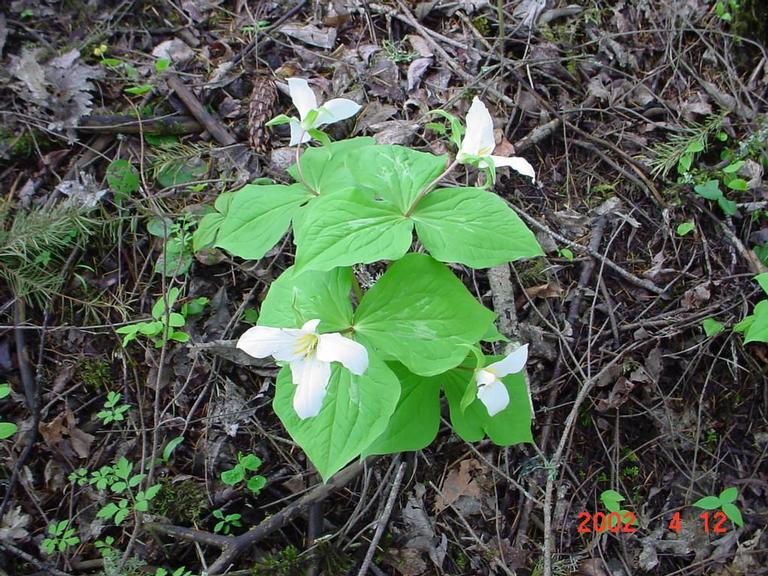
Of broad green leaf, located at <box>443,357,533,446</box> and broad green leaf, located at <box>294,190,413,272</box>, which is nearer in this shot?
broad green leaf, located at <box>294,190,413,272</box>

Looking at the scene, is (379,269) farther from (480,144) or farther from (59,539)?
(59,539)

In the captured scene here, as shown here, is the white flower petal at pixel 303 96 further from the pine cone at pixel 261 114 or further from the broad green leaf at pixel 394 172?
the pine cone at pixel 261 114

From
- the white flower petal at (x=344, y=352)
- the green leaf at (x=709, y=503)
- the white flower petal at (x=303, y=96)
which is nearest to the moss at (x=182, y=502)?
the white flower petal at (x=344, y=352)

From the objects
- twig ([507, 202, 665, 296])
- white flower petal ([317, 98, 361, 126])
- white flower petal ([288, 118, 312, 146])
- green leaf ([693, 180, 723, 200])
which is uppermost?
white flower petal ([317, 98, 361, 126])

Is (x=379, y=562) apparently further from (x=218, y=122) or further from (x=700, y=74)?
(x=700, y=74)

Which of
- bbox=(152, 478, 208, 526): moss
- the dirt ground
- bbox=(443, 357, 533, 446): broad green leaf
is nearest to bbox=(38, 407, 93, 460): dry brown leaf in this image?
the dirt ground

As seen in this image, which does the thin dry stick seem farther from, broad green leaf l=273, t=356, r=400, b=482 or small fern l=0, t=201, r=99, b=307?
small fern l=0, t=201, r=99, b=307
